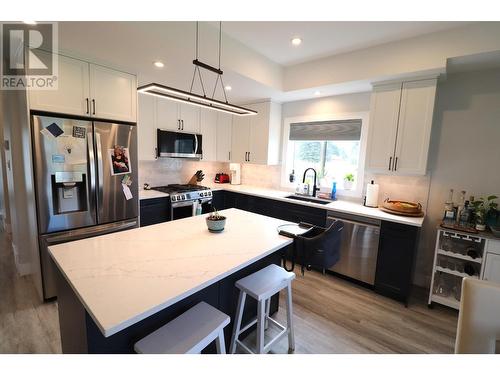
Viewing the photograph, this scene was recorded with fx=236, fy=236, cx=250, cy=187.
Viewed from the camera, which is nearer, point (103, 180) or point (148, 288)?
point (148, 288)

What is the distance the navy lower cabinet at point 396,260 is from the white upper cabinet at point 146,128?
3.14 m

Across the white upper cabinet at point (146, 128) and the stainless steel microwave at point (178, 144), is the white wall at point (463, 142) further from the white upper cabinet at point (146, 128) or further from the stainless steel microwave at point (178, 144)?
the white upper cabinet at point (146, 128)

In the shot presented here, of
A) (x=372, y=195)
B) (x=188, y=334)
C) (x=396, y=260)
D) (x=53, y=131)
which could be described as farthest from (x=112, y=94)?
(x=396, y=260)

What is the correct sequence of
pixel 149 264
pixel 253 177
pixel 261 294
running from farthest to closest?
1. pixel 253 177
2. pixel 261 294
3. pixel 149 264

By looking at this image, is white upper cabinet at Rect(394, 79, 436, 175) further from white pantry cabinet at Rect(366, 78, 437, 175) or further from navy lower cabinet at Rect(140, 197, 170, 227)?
navy lower cabinet at Rect(140, 197, 170, 227)

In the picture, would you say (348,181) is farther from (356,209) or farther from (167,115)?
(167,115)

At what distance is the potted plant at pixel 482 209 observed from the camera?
225cm

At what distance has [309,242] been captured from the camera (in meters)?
1.58

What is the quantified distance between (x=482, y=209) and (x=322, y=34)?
2311mm

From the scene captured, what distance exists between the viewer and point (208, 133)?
4.14m

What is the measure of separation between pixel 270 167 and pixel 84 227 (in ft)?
9.34

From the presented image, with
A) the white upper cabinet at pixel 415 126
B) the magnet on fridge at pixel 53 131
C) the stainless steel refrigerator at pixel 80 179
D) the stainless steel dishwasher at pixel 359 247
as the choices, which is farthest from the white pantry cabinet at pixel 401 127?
the magnet on fridge at pixel 53 131
